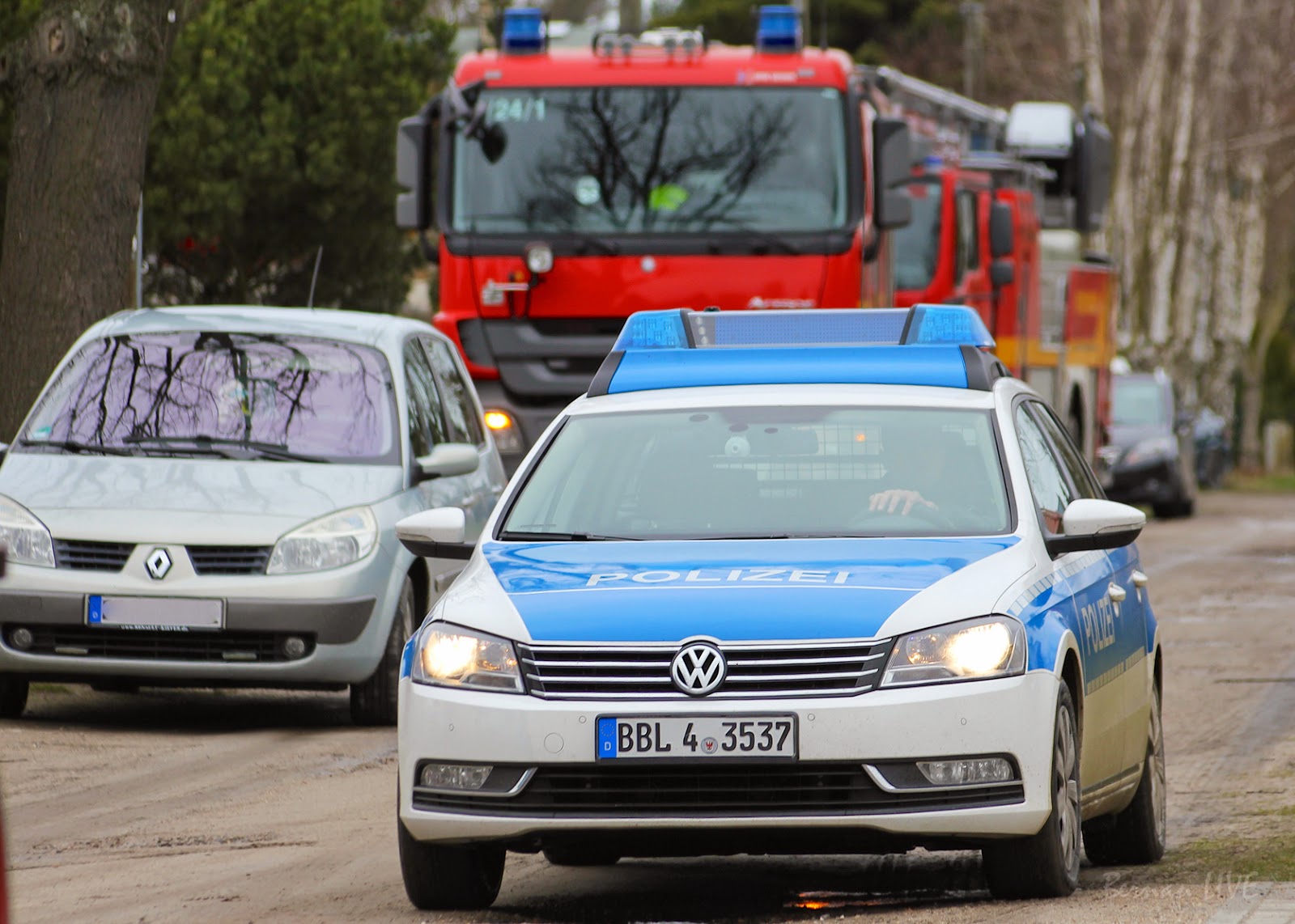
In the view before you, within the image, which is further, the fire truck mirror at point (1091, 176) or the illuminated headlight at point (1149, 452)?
the illuminated headlight at point (1149, 452)

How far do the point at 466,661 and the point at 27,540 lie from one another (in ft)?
15.7

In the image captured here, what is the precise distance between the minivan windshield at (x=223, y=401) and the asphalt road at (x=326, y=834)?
1.21 metres

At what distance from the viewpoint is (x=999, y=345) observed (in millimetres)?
21172

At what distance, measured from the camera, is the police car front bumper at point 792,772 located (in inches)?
246

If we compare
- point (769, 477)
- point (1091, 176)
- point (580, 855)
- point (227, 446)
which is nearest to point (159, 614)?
point (227, 446)

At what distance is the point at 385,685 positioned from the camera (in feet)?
36.7

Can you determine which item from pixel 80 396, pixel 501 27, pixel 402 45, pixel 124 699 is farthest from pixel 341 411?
pixel 402 45

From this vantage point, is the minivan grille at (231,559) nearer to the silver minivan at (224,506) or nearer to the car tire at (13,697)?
the silver minivan at (224,506)

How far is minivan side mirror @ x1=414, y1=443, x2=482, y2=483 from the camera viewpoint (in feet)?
37.2

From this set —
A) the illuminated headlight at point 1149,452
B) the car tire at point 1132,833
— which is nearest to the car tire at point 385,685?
the car tire at point 1132,833

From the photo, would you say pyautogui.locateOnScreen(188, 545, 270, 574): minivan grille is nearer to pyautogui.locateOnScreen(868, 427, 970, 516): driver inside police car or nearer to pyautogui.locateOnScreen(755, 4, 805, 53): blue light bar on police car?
pyautogui.locateOnScreen(868, 427, 970, 516): driver inside police car

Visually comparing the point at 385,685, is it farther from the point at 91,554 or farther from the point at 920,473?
the point at 920,473

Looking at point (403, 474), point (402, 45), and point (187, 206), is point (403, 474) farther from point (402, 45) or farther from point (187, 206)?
point (402, 45)

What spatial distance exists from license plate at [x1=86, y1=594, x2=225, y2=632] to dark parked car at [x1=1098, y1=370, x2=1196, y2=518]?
2044 centimetres
